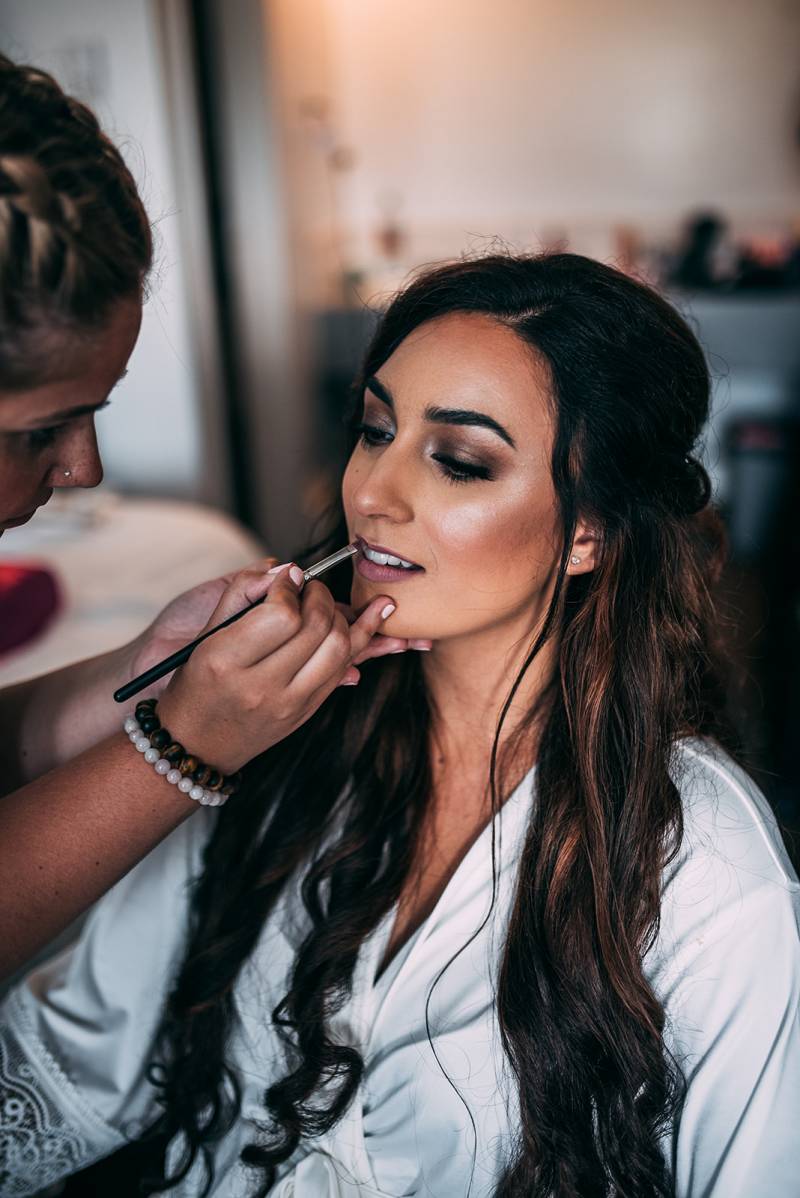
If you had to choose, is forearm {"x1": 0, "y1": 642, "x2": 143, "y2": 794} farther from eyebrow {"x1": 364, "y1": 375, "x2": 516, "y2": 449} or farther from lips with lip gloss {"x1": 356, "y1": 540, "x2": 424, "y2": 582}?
eyebrow {"x1": 364, "y1": 375, "x2": 516, "y2": 449}

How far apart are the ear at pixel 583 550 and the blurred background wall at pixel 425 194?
2436 mm

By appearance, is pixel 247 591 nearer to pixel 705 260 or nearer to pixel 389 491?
pixel 389 491

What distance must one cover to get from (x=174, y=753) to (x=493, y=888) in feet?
1.47

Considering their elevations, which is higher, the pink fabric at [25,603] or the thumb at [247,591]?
the thumb at [247,591]

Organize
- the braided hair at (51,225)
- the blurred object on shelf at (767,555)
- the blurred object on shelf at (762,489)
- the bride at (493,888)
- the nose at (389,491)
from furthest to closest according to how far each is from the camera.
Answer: the blurred object on shelf at (762,489), the blurred object on shelf at (767,555), the nose at (389,491), the bride at (493,888), the braided hair at (51,225)

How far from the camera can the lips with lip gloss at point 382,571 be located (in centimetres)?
116

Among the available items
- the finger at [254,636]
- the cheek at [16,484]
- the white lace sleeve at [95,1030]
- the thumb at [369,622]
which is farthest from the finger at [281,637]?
the white lace sleeve at [95,1030]

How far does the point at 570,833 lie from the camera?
3.72 ft

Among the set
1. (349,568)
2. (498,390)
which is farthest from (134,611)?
(498,390)

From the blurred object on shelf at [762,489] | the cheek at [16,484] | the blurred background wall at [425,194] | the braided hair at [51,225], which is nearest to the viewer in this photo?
the braided hair at [51,225]

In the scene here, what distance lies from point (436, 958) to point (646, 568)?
1.79 ft

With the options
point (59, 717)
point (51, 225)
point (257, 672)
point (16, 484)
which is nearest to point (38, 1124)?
point (59, 717)

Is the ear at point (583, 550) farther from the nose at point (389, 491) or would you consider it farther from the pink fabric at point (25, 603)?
the pink fabric at point (25, 603)

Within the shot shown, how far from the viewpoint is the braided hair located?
27.8 inches
